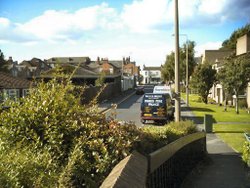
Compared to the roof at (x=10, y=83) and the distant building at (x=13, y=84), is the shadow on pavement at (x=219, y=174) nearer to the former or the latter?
the distant building at (x=13, y=84)

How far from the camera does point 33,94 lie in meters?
5.97

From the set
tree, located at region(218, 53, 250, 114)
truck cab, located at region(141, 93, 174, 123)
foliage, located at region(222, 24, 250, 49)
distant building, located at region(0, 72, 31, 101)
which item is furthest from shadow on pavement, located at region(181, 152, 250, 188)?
foliage, located at region(222, 24, 250, 49)

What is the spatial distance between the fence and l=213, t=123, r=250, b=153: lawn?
14.5 feet

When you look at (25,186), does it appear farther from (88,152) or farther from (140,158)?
(140,158)

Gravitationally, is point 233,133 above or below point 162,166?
below

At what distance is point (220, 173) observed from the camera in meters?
11.7

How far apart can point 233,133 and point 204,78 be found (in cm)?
2398

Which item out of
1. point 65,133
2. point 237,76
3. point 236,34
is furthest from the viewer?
point 236,34

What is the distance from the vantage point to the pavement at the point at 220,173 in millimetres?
10177

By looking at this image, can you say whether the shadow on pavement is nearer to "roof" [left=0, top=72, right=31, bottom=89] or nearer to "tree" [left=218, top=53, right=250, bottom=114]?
"tree" [left=218, top=53, right=250, bottom=114]

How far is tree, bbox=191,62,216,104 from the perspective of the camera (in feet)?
145

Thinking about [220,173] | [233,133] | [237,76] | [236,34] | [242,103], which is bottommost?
[233,133]

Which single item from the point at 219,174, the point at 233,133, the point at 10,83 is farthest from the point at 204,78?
the point at 219,174

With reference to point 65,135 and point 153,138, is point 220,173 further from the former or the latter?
point 65,135
